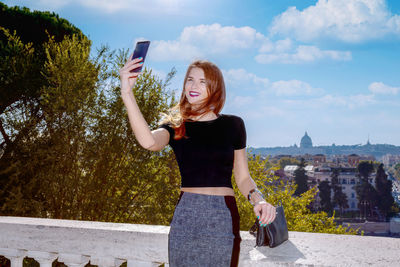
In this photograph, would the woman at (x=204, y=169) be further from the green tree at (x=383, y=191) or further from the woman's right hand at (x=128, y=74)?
the green tree at (x=383, y=191)

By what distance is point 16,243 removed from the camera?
2795mm

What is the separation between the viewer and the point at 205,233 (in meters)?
2.01

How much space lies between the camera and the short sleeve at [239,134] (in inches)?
89.3

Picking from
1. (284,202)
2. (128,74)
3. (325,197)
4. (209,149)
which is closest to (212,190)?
(209,149)

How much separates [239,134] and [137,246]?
938mm

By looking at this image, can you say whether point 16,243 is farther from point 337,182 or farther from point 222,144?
point 337,182

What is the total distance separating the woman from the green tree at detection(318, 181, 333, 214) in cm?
8881

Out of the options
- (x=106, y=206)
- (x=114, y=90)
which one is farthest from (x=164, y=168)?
(x=114, y=90)

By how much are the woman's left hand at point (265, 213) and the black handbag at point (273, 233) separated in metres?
0.03

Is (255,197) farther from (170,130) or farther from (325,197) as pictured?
(325,197)

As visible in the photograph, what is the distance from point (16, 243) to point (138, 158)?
31.0 ft

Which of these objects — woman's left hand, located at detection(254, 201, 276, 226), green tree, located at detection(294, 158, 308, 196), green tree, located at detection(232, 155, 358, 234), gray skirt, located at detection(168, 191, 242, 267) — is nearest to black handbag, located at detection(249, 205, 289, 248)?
woman's left hand, located at detection(254, 201, 276, 226)

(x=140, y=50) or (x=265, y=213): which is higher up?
(x=140, y=50)

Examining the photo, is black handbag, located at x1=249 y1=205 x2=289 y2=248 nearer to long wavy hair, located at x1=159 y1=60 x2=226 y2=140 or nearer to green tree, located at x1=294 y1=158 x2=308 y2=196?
long wavy hair, located at x1=159 y1=60 x2=226 y2=140
